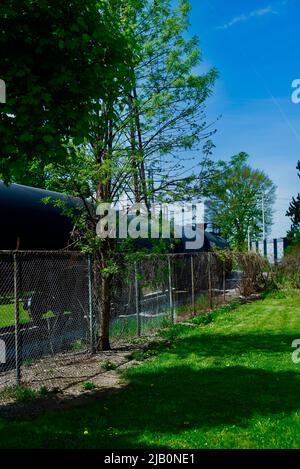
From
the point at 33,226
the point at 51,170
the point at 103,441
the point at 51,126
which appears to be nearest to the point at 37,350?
the point at 33,226

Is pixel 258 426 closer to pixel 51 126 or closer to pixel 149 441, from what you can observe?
pixel 149 441

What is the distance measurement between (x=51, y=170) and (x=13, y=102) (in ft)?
14.5

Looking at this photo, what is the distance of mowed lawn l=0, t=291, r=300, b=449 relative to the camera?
15.9 feet

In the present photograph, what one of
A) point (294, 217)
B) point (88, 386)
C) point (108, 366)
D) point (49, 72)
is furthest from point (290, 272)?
point (49, 72)

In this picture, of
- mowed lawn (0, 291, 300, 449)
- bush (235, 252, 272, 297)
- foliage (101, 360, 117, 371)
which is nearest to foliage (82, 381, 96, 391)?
mowed lawn (0, 291, 300, 449)

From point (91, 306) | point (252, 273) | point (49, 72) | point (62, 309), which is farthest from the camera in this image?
point (252, 273)

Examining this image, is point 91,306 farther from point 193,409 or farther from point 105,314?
point 193,409

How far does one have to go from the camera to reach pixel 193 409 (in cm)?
580

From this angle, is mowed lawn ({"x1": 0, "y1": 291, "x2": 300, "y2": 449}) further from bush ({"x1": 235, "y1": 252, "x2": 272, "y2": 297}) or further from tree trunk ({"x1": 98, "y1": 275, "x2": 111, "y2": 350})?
bush ({"x1": 235, "y1": 252, "x2": 272, "y2": 297})

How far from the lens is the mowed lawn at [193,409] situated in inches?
191

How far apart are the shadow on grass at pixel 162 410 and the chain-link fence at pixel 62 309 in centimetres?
169

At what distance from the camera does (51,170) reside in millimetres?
9484

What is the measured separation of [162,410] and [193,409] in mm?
358

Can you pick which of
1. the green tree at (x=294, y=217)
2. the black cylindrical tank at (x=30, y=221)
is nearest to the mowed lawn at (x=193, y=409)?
the black cylindrical tank at (x=30, y=221)
